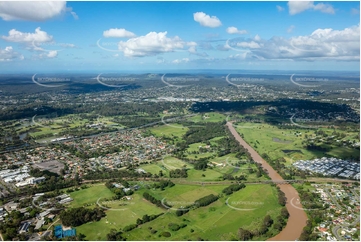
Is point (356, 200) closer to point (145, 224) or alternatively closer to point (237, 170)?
point (237, 170)

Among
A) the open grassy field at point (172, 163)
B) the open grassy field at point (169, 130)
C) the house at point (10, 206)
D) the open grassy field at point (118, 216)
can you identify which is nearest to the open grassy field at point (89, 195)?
the open grassy field at point (118, 216)

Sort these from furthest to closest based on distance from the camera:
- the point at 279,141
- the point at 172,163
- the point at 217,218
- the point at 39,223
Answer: the point at 279,141 < the point at 172,163 < the point at 217,218 < the point at 39,223

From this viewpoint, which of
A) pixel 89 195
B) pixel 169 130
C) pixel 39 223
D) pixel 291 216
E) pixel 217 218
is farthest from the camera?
pixel 169 130

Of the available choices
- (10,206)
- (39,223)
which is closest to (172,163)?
(39,223)

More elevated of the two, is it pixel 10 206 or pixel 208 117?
pixel 208 117

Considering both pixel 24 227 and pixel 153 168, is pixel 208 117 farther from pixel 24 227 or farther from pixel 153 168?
pixel 24 227

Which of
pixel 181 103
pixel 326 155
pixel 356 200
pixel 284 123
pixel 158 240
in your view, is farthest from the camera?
pixel 181 103

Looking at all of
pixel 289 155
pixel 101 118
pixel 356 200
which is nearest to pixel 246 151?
pixel 289 155

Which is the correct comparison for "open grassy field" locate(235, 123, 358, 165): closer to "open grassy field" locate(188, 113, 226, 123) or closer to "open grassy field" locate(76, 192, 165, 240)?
"open grassy field" locate(188, 113, 226, 123)
